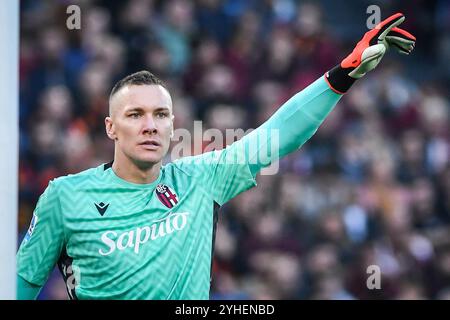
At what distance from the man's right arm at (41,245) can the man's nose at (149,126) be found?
0.52 m

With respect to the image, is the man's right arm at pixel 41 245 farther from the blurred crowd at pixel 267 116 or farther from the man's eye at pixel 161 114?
the blurred crowd at pixel 267 116

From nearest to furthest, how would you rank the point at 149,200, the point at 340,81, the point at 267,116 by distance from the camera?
the point at 340,81
the point at 149,200
the point at 267,116

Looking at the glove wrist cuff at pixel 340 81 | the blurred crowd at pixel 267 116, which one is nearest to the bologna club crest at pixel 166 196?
the glove wrist cuff at pixel 340 81

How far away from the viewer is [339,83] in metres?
3.96

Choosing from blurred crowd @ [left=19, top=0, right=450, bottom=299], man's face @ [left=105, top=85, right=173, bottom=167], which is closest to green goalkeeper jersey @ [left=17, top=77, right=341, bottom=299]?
man's face @ [left=105, top=85, right=173, bottom=167]

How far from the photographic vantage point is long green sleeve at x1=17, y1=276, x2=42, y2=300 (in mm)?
4117

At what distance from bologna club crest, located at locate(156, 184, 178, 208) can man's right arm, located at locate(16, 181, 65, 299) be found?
48cm

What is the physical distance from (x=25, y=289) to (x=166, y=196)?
83cm

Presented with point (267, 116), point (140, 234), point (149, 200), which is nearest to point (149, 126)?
point (149, 200)

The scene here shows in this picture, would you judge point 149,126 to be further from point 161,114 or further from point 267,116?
point 267,116

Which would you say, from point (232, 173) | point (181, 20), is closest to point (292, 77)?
point (181, 20)

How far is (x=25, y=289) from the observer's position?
413 centimetres

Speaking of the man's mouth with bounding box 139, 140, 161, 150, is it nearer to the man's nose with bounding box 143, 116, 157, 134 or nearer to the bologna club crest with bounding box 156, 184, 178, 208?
the man's nose with bounding box 143, 116, 157, 134

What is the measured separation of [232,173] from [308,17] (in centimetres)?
550
